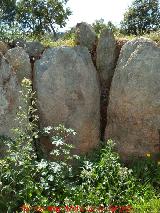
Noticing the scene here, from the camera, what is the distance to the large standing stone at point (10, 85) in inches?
255

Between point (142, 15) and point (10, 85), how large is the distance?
64.8 feet

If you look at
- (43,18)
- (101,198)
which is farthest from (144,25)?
(101,198)

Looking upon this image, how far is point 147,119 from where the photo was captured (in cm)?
683

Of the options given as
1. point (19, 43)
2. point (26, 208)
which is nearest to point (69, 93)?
point (19, 43)

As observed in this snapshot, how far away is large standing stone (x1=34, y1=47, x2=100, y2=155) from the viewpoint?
6.81m

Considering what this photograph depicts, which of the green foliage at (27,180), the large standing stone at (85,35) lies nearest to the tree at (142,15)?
the large standing stone at (85,35)

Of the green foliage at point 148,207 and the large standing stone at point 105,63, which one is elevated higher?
the large standing stone at point 105,63

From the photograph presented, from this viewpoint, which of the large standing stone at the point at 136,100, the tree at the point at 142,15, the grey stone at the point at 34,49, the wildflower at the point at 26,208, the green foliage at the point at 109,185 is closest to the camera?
the wildflower at the point at 26,208

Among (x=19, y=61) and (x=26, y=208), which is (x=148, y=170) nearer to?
(x=26, y=208)

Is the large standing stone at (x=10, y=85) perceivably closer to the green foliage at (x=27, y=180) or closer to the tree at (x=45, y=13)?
the green foliage at (x=27, y=180)

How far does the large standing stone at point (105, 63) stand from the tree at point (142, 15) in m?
16.3

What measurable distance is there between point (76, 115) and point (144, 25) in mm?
18467

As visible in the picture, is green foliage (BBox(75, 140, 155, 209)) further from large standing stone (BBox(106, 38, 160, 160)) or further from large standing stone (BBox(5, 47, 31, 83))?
large standing stone (BBox(5, 47, 31, 83))

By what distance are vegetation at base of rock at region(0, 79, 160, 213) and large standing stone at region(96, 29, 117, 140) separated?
1.03m
